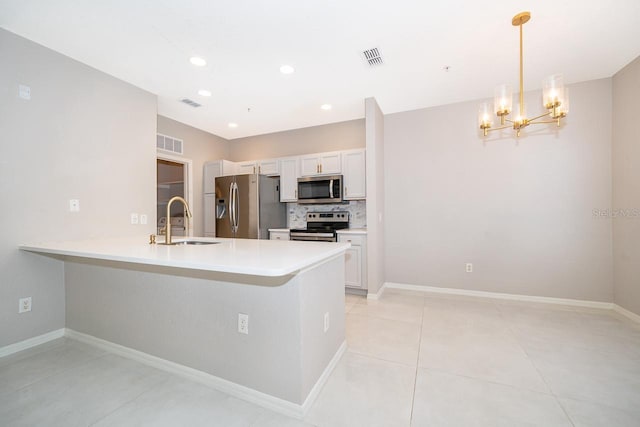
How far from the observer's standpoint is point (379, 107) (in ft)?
12.0

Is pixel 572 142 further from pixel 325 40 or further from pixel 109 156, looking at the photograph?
pixel 109 156

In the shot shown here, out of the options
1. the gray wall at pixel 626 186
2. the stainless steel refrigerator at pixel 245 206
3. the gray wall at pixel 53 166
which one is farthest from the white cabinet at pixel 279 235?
the gray wall at pixel 626 186

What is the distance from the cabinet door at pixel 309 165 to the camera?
13.5ft

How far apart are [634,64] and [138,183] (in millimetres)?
5227

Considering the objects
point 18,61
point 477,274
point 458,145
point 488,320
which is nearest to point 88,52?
point 18,61

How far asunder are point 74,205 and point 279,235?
2.38m

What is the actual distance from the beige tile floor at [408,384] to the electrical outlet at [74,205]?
118 cm

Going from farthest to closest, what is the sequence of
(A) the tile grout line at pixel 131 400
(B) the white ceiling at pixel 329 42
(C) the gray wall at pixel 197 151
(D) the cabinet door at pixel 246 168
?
1. (D) the cabinet door at pixel 246 168
2. (C) the gray wall at pixel 197 151
3. (B) the white ceiling at pixel 329 42
4. (A) the tile grout line at pixel 131 400

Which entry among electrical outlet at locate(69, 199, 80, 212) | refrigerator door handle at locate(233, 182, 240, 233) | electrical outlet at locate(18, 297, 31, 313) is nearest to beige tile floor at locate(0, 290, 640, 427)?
electrical outlet at locate(18, 297, 31, 313)

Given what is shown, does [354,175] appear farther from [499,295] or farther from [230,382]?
[230,382]

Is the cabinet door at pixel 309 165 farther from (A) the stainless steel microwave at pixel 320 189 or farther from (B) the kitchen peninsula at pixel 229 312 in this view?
(B) the kitchen peninsula at pixel 229 312

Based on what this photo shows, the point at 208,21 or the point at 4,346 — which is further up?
Answer: the point at 208,21

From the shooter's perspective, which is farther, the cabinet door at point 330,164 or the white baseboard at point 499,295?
the cabinet door at point 330,164

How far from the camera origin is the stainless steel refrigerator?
4.06 m
